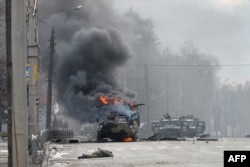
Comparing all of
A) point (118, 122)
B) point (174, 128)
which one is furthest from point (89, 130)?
point (118, 122)

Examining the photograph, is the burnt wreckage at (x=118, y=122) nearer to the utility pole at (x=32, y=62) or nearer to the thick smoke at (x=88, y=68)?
the thick smoke at (x=88, y=68)

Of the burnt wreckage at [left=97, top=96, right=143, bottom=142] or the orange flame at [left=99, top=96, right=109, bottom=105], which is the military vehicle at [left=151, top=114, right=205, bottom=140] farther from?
the burnt wreckage at [left=97, top=96, right=143, bottom=142]

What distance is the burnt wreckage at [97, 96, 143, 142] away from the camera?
43.1 metres

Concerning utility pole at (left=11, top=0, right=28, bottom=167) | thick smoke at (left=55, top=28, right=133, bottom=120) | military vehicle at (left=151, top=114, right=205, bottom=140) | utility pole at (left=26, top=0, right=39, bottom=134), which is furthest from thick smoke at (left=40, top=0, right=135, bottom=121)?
utility pole at (left=11, top=0, right=28, bottom=167)

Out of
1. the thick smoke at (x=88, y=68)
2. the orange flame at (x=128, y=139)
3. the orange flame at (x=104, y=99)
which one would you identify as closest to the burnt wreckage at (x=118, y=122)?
the orange flame at (x=128, y=139)

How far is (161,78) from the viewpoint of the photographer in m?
121

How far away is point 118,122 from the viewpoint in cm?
4291

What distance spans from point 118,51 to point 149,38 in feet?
97.7

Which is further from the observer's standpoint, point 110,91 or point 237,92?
point 237,92

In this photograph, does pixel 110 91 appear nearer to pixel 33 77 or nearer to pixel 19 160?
pixel 33 77

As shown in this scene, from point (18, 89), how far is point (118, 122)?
29.1 metres

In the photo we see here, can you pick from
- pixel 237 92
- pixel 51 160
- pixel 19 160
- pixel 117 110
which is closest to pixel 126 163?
pixel 51 160

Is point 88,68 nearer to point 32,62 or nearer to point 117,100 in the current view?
point 117,100

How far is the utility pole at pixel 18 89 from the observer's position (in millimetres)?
13891
